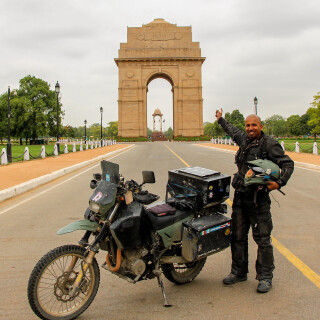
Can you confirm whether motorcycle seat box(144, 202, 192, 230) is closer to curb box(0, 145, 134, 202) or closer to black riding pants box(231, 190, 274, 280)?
black riding pants box(231, 190, 274, 280)

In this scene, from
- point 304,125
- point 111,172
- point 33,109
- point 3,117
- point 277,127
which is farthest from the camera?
point 277,127

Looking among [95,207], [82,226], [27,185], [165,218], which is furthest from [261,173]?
[27,185]

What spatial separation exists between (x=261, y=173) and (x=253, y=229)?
0.71 metres

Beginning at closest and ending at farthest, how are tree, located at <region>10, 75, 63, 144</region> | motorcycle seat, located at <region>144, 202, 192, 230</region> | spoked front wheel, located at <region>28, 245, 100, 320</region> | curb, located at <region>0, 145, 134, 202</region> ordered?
spoked front wheel, located at <region>28, 245, 100, 320</region> → motorcycle seat, located at <region>144, 202, 192, 230</region> → curb, located at <region>0, 145, 134, 202</region> → tree, located at <region>10, 75, 63, 144</region>

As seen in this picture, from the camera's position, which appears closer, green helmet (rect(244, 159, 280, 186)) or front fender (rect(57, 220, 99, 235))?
front fender (rect(57, 220, 99, 235))

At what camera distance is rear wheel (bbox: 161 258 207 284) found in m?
3.77

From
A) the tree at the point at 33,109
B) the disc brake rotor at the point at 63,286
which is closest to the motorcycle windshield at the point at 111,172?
the disc brake rotor at the point at 63,286

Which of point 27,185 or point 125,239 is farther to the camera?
point 27,185

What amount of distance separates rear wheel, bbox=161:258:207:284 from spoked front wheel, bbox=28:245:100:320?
32.2 inches

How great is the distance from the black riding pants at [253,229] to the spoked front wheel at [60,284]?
157 centimetres

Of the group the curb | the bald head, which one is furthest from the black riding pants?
the curb

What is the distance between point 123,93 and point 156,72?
7789 millimetres

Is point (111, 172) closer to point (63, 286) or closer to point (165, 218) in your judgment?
point (165, 218)

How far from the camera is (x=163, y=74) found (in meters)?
72.9
